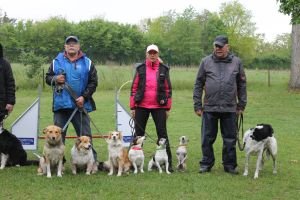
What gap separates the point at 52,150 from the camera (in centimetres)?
689

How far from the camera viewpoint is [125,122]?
28.9 ft

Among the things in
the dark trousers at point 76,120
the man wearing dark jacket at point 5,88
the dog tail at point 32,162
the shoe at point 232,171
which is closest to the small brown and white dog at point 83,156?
the dark trousers at point 76,120

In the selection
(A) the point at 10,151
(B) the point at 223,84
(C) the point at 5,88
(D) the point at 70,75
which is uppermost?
(D) the point at 70,75

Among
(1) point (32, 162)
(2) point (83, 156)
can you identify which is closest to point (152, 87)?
(2) point (83, 156)

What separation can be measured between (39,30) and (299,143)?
120ft

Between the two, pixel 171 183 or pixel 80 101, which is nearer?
pixel 171 183

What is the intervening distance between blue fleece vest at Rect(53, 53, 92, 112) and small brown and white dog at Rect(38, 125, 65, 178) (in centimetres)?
48

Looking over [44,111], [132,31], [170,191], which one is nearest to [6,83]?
[170,191]

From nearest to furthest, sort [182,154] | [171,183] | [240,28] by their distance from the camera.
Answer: [171,183], [182,154], [240,28]

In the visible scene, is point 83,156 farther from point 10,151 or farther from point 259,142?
point 259,142

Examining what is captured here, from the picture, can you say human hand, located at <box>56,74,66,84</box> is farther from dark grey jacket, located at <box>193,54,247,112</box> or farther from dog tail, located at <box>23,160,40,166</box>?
dark grey jacket, located at <box>193,54,247,112</box>

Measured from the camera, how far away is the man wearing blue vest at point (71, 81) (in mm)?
7090

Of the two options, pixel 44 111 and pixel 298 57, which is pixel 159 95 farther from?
pixel 298 57

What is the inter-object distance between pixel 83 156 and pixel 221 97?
218cm
